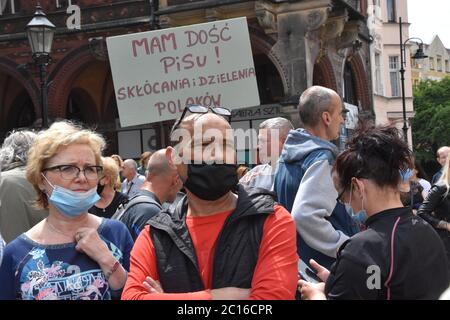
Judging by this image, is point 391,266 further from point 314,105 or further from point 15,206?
point 15,206

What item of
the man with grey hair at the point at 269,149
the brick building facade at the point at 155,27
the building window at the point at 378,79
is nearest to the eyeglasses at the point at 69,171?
the man with grey hair at the point at 269,149

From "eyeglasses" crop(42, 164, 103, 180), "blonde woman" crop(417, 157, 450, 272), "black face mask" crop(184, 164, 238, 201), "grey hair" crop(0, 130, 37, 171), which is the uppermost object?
"grey hair" crop(0, 130, 37, 171)

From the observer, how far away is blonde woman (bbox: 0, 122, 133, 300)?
2.86m

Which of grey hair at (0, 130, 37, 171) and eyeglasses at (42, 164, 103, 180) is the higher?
grey hair at (0, 130, 37, 171)

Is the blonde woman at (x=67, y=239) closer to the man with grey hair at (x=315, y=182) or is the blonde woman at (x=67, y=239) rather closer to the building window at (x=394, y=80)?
the man with grey hair at (x=315, y=182)

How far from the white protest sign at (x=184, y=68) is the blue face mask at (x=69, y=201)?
115 inches

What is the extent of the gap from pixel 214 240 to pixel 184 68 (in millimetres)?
3440

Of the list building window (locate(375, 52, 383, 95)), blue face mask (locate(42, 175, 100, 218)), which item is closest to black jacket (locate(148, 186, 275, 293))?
blue face mask (locate(42, 175, 100, 218))

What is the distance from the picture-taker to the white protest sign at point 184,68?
5828mm

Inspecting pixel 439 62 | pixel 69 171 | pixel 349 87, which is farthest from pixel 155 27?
pixel 439 62

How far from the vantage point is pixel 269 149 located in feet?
17.3

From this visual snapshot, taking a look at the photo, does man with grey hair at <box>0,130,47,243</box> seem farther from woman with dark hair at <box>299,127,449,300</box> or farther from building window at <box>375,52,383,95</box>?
building window at <box>375,52,383,95</box>

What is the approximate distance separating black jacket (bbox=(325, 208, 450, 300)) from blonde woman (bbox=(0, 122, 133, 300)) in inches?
42.1
